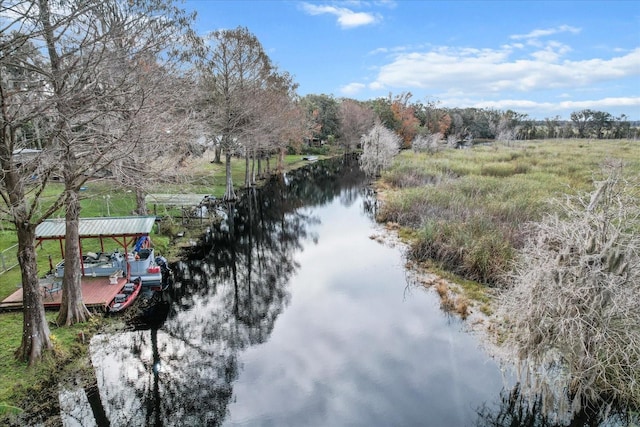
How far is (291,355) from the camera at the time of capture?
13.5 meters

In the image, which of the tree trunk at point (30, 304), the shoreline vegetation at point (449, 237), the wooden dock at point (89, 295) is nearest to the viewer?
the tree trunk at point (30, 304)

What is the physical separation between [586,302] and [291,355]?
30.0ft

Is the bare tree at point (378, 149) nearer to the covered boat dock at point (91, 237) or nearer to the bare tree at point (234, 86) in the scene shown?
the bare tree at point (234, 86)

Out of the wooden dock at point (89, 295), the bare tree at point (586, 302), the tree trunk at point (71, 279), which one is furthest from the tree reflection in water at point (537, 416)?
the wooden dock at point (89, 295)

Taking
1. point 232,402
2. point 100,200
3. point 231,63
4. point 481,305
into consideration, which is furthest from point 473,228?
point 100,200

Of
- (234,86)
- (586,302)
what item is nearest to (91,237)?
(586,302)

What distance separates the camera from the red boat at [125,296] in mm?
14844

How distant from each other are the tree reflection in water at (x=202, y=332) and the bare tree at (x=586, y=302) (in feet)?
28.6

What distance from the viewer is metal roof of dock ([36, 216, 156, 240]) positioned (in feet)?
49.8

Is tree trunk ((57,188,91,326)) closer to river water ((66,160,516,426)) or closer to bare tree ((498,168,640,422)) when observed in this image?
river water ((66,160,516,426))

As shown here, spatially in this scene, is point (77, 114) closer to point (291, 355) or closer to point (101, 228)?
point (101, 228)

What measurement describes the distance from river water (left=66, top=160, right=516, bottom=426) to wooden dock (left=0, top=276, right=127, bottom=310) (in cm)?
179

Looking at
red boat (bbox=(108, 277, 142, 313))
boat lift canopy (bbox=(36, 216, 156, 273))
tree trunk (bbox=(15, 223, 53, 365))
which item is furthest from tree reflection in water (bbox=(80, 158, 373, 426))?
boat lift canopy (bbox=(36, 216, 156, 273))

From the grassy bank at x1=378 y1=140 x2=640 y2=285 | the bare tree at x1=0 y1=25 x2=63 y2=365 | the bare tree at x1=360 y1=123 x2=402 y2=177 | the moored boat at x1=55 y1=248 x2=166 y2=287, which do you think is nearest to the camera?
the bare tree at x1=0 y1=25 x2=63 y2=365
